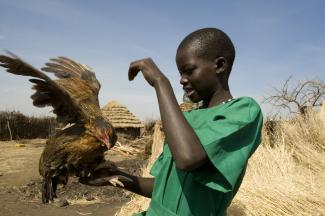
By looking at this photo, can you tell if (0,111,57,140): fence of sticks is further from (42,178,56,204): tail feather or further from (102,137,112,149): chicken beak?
(102,137,112,149): chicken beak

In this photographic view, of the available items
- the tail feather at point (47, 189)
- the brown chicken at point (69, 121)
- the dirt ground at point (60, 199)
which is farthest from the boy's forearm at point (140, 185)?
the dirt ground at point (60, 199)

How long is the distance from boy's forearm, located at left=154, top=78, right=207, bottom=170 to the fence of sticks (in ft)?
91.1

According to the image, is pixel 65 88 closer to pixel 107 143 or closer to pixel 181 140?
pixel 107 143

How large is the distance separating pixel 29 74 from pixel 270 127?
20.1ft

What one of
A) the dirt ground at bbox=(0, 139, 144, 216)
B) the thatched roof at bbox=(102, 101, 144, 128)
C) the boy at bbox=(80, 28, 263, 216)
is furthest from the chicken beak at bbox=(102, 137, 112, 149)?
the thatched roof at bbox=(102, 101, 144, 128)

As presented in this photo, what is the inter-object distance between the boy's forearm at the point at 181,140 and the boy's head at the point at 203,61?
9.1 inches

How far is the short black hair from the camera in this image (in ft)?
5.50

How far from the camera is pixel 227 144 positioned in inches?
58.6

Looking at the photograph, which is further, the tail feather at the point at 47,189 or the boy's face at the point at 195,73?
the tail feather at the point at 47,189

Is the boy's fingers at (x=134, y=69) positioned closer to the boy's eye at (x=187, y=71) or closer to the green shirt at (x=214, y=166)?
the boy's eye at (x=187, y=71)

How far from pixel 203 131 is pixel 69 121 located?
1.98 meters

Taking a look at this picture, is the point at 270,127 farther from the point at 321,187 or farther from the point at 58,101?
the point at 58,101

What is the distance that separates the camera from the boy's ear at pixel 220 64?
5.56ft

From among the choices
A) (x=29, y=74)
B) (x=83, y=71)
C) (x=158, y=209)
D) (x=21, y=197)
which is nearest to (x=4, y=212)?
(x=21, y=197)
